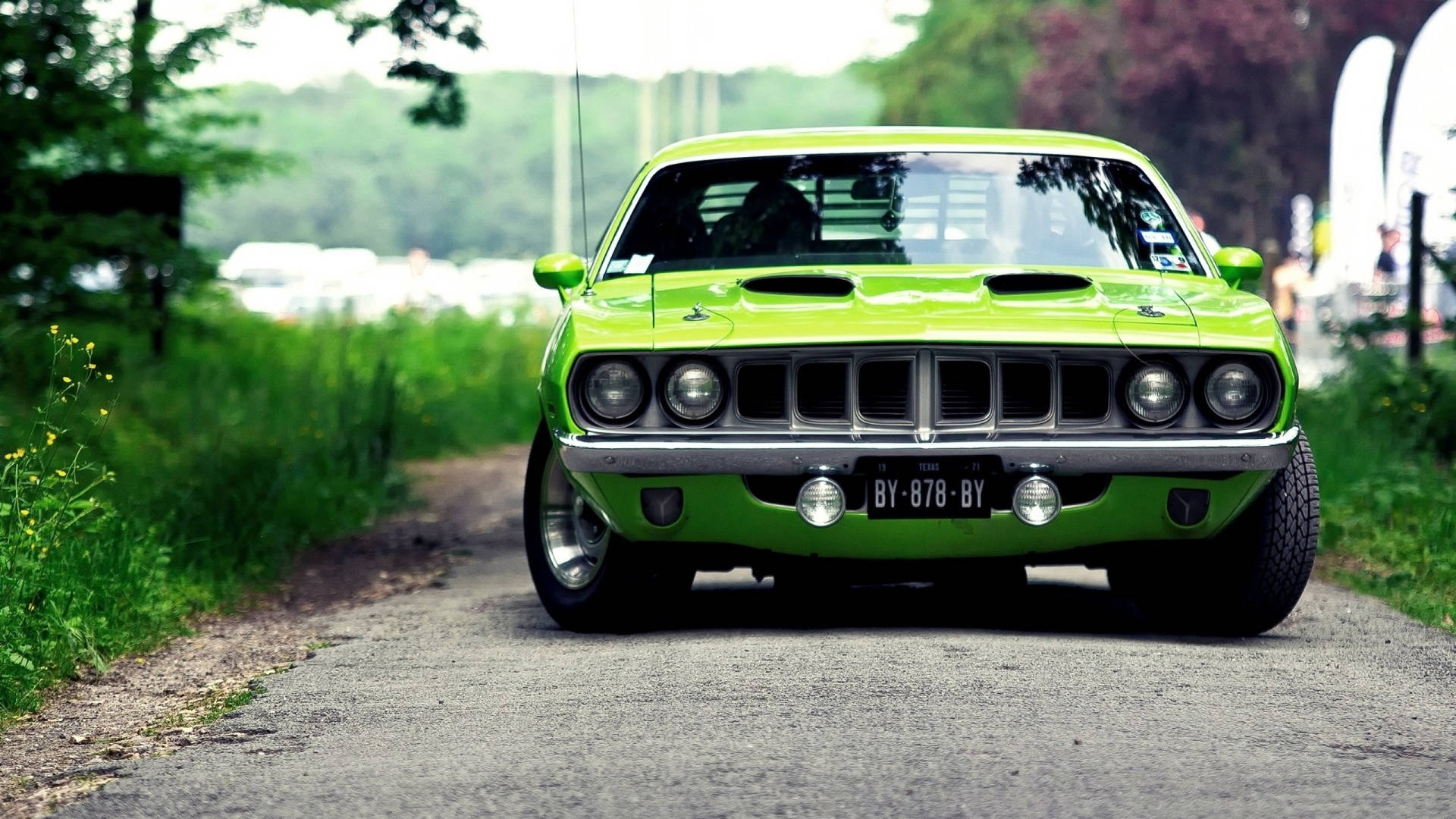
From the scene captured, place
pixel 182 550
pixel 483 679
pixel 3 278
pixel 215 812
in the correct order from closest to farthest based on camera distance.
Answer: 1. pixel 215 812
2. pixel 483 679
3. pixel 182 550
4. pixel 3 278

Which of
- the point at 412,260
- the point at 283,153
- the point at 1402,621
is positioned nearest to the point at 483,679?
the point at 1402,621

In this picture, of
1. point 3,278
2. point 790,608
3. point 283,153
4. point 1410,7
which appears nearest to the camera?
point 790,608

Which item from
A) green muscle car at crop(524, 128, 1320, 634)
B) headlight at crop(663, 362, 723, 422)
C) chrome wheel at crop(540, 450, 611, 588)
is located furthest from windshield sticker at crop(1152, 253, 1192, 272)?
chrome wheel at crop(540, 450, 611, 588)

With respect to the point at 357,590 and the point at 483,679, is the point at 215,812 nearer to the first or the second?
the point at 483,679

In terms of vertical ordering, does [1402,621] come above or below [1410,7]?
below

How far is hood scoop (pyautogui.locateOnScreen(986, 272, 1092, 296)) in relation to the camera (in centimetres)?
662

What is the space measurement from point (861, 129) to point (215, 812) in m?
3.96

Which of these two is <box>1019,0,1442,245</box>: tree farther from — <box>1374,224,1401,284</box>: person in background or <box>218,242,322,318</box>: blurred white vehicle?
<box>1374,224,1401,284</box>: person in background

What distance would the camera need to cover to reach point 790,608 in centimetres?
766

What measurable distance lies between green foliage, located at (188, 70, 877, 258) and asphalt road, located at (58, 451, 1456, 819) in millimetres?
88157

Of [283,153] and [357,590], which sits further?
[283,153]

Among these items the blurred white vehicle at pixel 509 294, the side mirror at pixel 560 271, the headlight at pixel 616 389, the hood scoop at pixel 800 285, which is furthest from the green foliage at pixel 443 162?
the headlight at pixel 616 389

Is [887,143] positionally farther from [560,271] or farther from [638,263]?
[560,271]

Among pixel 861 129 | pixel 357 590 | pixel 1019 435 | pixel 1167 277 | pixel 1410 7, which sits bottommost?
pixel 357 590
